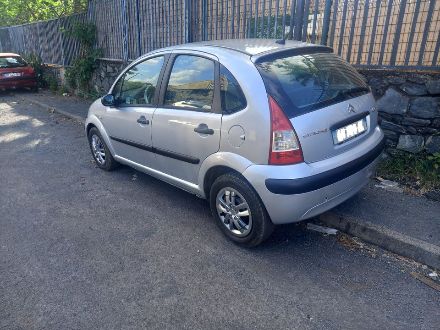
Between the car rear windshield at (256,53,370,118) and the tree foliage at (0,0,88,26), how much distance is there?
12.7 metres

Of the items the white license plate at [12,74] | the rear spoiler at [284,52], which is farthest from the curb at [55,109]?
the rear spoiler at [284,52]

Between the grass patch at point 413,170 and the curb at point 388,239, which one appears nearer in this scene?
the curb at point 388,239

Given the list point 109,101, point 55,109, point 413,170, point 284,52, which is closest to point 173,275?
point 284,52

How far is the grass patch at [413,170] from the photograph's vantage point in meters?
4.09

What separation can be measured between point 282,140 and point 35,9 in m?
19.7

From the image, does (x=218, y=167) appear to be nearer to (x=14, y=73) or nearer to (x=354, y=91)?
(x=354, y=91)

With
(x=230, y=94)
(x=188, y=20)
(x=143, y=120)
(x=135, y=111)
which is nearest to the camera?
(x=230, y=94)

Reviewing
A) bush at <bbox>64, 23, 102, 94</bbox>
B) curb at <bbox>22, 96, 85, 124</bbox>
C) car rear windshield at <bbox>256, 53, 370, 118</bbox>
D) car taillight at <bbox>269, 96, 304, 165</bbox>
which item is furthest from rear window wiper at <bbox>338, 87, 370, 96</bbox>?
bush at <bbox>64, 23, 102, 94</bbox>

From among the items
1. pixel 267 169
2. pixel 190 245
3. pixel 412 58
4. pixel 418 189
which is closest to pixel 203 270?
pixel 190 245

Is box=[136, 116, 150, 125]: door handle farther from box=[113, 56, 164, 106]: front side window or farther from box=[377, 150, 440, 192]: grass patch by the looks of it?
box=[377, 150, 440, 192]: grass patch

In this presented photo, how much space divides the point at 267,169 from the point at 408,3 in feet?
10.4

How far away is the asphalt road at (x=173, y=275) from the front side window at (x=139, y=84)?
122 cm

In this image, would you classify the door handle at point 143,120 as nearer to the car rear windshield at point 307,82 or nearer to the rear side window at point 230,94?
the rear side window at point 230,94

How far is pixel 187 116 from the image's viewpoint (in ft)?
11.1
